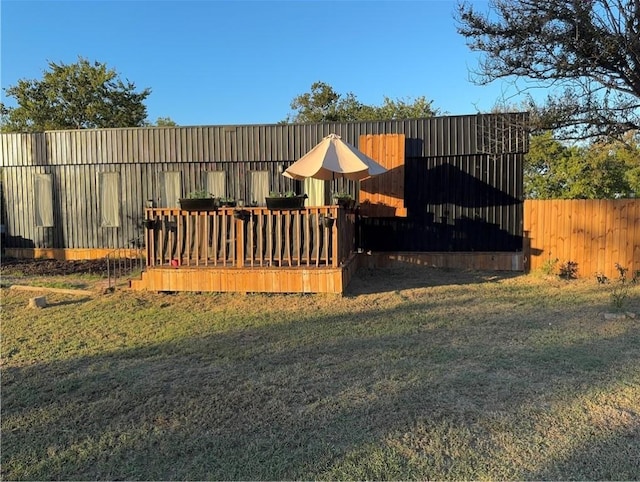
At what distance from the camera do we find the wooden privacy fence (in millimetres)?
8398

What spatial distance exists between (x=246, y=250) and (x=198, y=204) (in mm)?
1046

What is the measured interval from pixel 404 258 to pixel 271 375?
6606 millimetres

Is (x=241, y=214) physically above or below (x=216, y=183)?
below

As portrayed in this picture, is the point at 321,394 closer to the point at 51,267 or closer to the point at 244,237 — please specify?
the point at 244,237

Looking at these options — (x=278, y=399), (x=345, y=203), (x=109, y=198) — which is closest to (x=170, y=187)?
(x=109, y=198)

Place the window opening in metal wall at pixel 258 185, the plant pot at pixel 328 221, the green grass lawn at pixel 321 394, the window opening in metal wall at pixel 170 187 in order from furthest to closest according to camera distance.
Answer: the window opening in metal wall at pixel 170 187, the window opening in metal wall at pixel 258 185, the plant pot at pixel 328 221, the green grass lawn at pixel 321 394

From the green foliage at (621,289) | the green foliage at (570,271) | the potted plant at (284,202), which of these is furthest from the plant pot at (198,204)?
the green foliage at (570,271)

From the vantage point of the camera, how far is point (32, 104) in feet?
85.4

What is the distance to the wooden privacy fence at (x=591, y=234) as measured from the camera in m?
8.40

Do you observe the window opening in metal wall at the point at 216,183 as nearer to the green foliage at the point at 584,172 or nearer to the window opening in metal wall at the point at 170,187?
the window opening in metal wall at the point at 170,187

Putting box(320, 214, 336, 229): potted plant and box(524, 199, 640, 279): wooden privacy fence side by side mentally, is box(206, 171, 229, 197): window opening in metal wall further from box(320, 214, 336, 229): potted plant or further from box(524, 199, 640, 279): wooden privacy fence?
box(524, 199, 640, 279): wooden privacy fence

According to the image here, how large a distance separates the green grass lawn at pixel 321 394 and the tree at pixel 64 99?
80.4 feet

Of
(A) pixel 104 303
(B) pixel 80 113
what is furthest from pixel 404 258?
(B) pixel 80 113

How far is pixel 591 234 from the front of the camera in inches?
339
